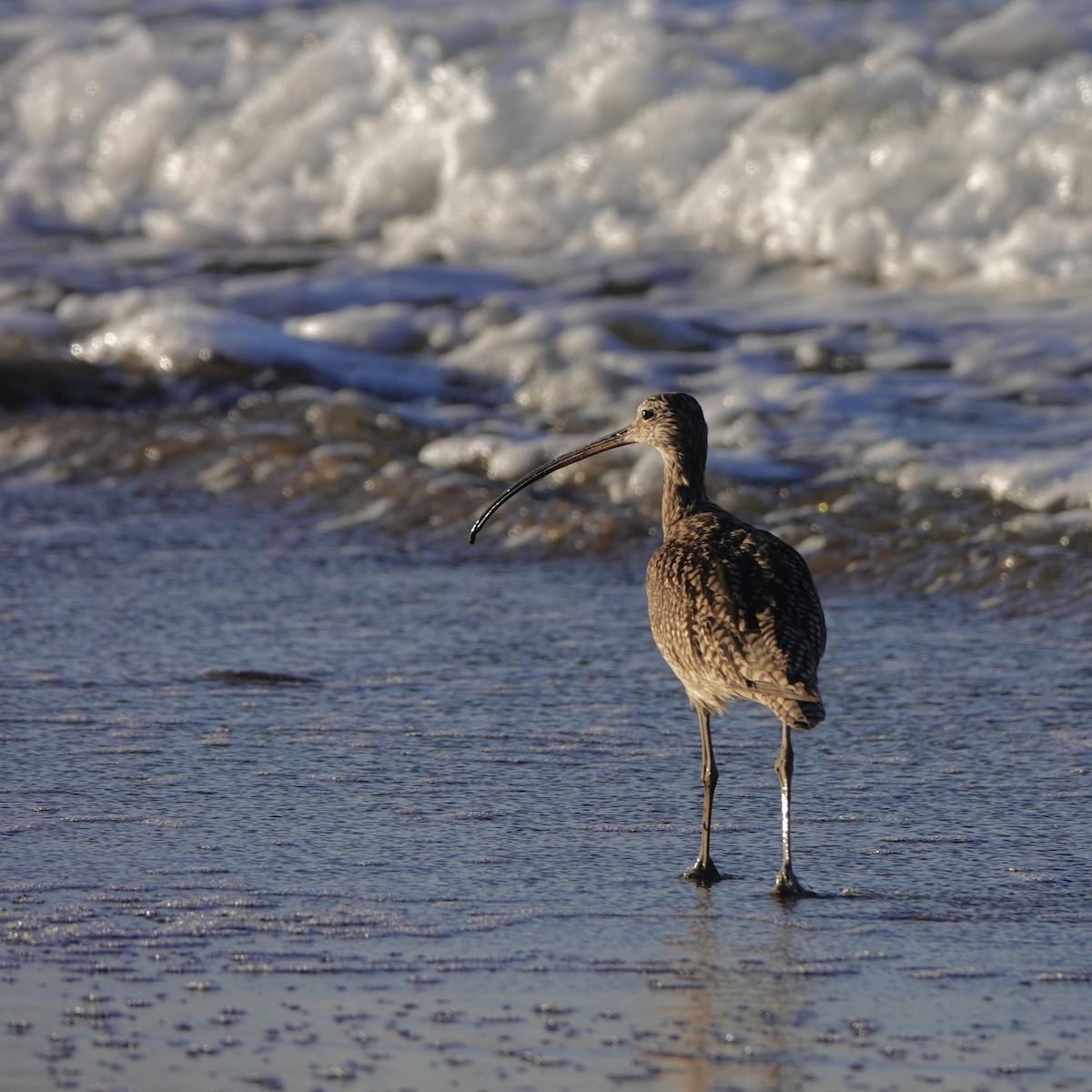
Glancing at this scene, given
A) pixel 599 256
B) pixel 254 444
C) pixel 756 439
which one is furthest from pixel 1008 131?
pixel 254 444

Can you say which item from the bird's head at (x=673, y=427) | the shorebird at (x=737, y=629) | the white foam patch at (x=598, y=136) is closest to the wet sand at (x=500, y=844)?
the shorebird at (x=737, y=629)

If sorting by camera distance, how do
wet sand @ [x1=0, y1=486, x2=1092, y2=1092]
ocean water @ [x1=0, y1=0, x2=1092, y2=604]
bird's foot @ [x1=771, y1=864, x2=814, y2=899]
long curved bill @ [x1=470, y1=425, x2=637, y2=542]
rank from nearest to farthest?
1. wet sand @ [x1=0, y1=486, x2=1092, y2=1092]
2. bird's foot @ [x1=771, y1=864, x2=814, y2=899]
3. long curved bill @ [x1=470, y1=425, x2=637, y2=542]
4. ocean water @ [x1=0, y1=0, x2=1092, y2=604]

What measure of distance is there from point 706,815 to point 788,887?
30 centimetres

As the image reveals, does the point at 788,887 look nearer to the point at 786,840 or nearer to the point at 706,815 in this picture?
the point at 786,840

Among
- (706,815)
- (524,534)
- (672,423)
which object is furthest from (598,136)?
(706,815)

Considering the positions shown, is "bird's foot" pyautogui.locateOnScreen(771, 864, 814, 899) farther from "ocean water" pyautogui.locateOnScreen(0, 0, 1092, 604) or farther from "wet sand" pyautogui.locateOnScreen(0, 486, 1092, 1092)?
"ocean water" pyautogui.locateOnScreen(0, 0, 1092, 604)

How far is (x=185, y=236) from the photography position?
35.2ft

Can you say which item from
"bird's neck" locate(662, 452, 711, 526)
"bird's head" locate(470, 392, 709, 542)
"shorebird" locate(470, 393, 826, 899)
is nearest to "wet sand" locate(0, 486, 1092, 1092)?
"shorebird" locate(470, 393, 826, 899)

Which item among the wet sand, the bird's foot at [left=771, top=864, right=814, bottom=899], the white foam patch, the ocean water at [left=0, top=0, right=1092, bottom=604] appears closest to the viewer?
the wet sand

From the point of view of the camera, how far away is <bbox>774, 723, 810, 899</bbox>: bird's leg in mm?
3330

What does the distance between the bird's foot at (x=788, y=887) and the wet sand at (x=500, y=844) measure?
3 centimetres

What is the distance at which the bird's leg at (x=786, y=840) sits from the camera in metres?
3.33

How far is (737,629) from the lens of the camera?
11.7 ft

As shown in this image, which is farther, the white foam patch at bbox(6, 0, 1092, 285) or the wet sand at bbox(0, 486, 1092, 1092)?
the white foam patch at bbox(6, 0, 1092, 285)
